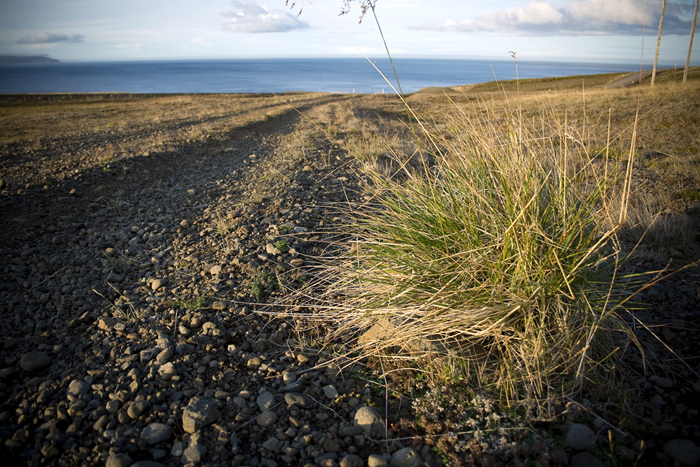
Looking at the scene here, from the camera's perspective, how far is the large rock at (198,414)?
5.59 ft

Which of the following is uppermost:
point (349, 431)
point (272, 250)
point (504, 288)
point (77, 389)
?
point (504, 288)

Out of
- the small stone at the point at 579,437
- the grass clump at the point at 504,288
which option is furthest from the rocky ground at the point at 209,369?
the grass clump at the point at 504,288

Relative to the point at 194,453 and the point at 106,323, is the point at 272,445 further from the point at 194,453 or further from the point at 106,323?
the point at 106,323

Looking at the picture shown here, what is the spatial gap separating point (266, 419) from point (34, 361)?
4.92 feet

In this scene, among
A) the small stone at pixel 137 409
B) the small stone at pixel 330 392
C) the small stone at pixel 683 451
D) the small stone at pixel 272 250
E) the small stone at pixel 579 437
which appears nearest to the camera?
the small stone at pixel 683 451

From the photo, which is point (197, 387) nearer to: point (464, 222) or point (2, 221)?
point (464, 222)

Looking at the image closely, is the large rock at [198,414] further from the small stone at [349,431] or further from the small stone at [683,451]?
the small stone at [683,451]

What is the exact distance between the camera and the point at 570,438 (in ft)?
5.13

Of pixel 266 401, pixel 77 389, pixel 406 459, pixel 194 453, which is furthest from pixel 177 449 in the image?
pixel 406 459

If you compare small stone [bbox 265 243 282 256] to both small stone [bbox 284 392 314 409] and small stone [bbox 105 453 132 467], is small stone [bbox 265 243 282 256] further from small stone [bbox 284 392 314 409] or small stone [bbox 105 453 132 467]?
small stone [bbox 105 453 132 467]

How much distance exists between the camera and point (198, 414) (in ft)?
5.72

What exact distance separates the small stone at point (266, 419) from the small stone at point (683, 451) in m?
1.75

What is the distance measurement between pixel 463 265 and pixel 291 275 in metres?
1.49

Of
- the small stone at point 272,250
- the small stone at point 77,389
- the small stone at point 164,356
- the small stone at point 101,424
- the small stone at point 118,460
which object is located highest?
the small stone at point 272,250
